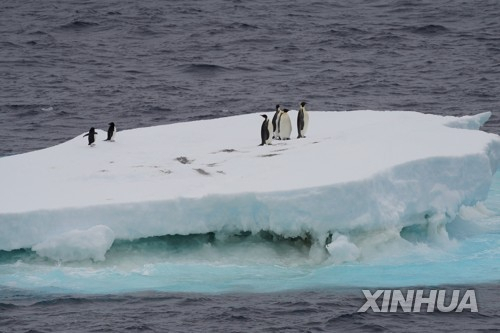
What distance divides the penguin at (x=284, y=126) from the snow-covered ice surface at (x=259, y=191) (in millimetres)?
334

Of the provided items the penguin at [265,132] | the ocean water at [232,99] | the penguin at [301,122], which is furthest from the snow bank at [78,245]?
the penguin at [301,122]

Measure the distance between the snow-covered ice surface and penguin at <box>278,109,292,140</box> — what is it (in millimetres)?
334

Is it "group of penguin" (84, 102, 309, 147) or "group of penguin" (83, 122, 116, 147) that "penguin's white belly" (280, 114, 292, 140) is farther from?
"group of penguin" (83, 122, 116, 147)

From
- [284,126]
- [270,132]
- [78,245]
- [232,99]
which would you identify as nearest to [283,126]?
[284,126]

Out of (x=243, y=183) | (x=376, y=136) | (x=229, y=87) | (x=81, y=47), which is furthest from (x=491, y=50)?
(x=243, y=183)

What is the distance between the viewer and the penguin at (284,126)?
1936 cm

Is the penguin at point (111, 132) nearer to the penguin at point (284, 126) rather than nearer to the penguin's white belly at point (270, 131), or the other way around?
the penguin's white belly at point (270, 131)

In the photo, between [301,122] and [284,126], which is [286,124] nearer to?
[284,126]

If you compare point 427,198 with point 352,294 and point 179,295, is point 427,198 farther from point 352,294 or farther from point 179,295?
point 179,295

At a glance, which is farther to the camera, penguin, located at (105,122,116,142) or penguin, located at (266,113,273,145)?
penguin, located at (105,122,116,142)

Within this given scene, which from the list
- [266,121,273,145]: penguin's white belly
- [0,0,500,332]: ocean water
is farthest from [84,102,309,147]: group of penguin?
[0,0,500,332]: ocean water

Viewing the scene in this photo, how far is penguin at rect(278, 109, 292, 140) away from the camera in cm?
1936

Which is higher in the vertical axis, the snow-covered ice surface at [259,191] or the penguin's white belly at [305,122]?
the penguin's white belly at [305,122]

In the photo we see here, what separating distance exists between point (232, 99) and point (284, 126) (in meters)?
12.3
